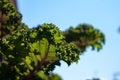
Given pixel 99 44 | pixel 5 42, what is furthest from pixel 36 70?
pixel 99 44

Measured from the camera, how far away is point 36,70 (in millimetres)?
10023

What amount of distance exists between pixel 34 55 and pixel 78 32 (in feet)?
28.7

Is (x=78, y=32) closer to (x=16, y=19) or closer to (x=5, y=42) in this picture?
(x=16, y=19)

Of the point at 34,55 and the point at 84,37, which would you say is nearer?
the point at 34,55

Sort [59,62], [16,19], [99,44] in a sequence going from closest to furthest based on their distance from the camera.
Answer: [59,62] < [16,19] < [99,44]

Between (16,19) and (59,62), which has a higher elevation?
(16,19)

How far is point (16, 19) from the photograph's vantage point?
11.5 meters

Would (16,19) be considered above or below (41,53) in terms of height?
above

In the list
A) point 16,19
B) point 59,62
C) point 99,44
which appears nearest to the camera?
point 59,62

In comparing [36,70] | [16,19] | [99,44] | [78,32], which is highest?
[78,32]

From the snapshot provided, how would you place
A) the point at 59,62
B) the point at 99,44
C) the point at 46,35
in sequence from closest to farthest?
the point at 46,35, the point at 59,62, the point at 99,44

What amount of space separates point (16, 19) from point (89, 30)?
699cm

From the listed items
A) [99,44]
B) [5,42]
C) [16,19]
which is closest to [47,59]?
[5,42]

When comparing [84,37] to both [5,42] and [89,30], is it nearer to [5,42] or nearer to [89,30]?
[89,30]
